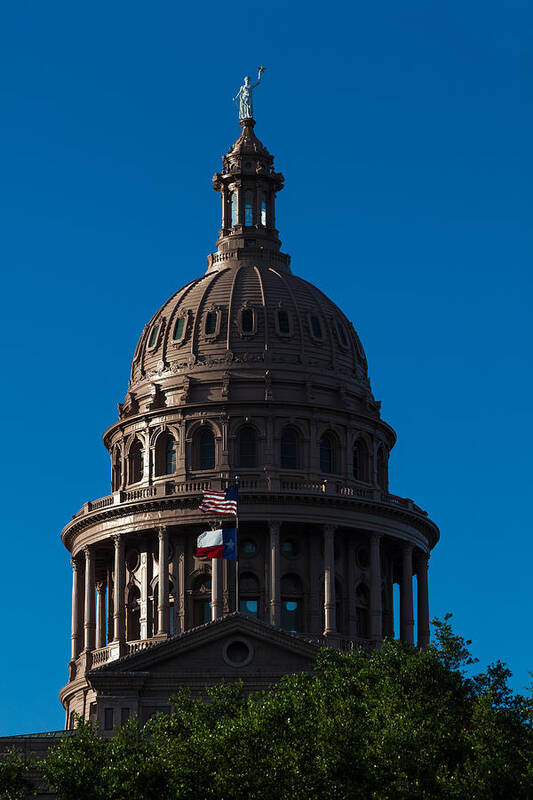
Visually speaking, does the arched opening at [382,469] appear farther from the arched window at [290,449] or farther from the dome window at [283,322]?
the dome window at [283,322]

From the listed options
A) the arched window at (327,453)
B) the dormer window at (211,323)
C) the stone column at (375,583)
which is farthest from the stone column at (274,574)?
the dormer window at (211,323)

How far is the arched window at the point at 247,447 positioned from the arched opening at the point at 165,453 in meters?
3.97

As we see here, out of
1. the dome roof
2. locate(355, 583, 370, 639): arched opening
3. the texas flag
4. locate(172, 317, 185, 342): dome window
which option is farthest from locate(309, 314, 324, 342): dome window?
the texas flag

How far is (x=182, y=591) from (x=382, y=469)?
51.3 ft

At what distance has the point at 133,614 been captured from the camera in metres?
132

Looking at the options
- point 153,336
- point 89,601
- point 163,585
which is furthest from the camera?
point 153,336

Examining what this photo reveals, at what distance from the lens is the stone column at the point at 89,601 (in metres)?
131

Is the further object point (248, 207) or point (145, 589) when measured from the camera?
point (248, 207)

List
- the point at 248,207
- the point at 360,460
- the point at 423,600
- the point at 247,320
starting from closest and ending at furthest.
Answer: the point at 423,600 → the point at 360,460 → the point at 247,320 → the point at 248,207

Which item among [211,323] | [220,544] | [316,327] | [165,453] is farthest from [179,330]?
[220,544]

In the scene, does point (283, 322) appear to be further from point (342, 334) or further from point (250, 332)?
point (342, 334)

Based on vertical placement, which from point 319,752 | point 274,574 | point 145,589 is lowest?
point 319,752

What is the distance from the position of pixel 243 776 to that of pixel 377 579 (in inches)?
1974

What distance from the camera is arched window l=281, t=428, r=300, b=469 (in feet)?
433
